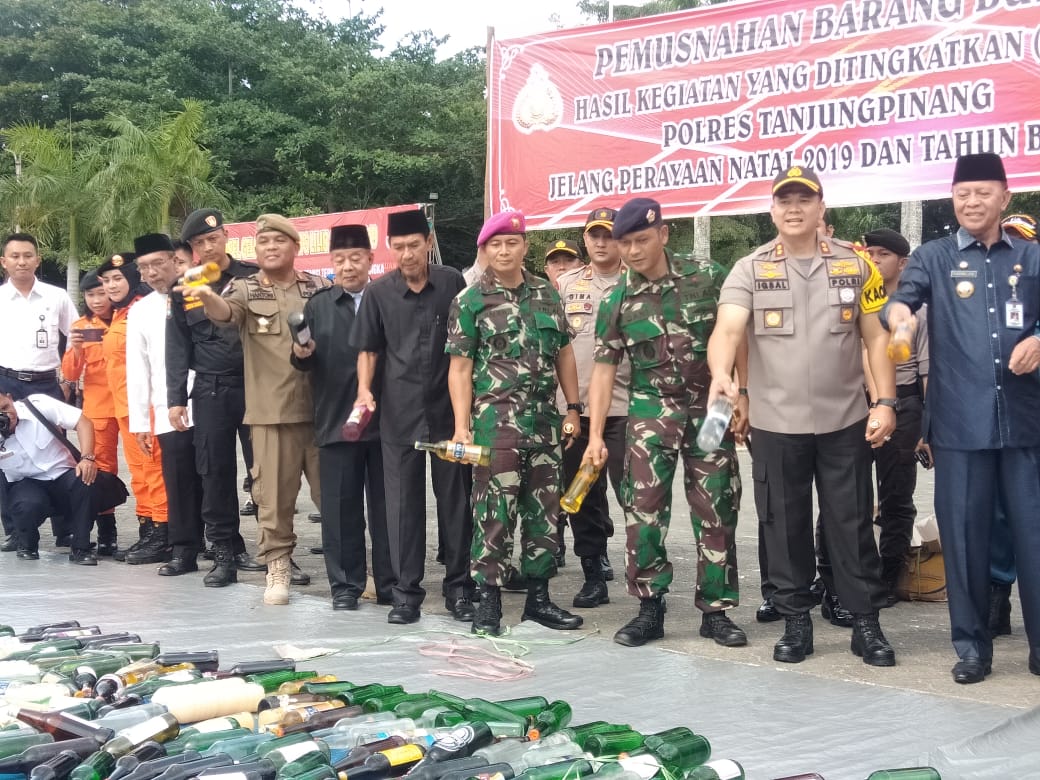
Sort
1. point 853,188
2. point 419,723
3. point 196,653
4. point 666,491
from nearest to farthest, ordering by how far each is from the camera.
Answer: point 419,723
point 196,653
point 666,491
point 853,188

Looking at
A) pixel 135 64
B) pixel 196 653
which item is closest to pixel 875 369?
pixel 196 653

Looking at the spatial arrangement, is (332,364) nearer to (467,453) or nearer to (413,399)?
(413,399)

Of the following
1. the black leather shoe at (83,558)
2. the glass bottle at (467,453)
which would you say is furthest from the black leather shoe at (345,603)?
the black leather shoe at (83,558)

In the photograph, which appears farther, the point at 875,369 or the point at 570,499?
the point at 570,499

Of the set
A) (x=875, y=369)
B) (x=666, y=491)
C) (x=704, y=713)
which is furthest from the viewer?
(x=666, y=491)

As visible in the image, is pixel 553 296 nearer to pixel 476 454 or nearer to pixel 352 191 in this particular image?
pixel 476 454

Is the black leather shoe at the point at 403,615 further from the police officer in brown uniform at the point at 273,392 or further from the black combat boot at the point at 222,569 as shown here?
the black combat boot at the point at 222,569

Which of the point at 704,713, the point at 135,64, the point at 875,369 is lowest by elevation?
the point at 704,713

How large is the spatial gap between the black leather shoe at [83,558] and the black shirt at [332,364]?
196 cm

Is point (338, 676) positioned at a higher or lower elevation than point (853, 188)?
lower

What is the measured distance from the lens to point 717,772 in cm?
288

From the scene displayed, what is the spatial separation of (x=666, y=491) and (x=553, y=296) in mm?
1067

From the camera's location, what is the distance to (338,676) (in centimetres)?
434

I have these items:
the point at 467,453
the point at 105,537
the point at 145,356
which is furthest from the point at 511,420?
the point at 105,537
